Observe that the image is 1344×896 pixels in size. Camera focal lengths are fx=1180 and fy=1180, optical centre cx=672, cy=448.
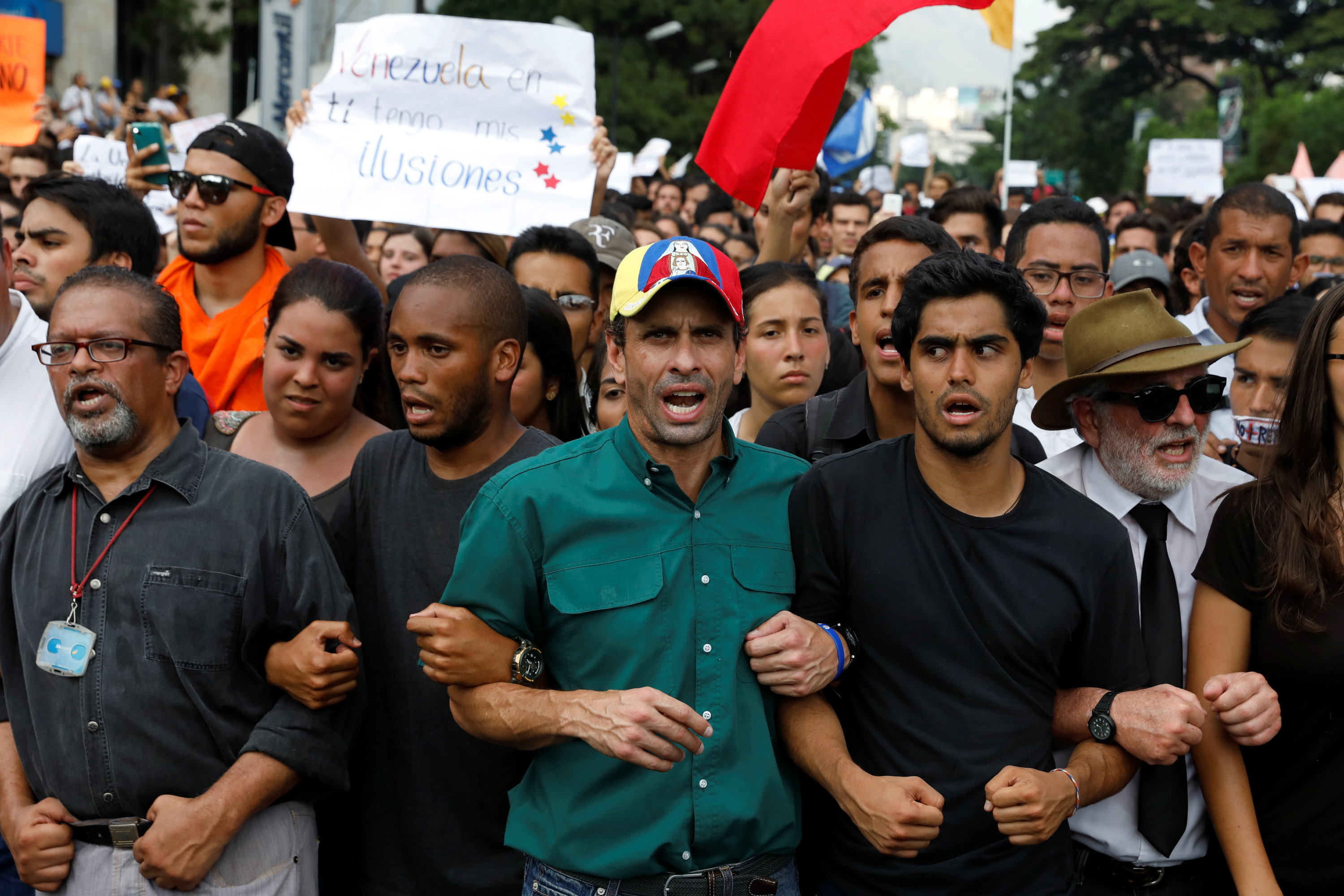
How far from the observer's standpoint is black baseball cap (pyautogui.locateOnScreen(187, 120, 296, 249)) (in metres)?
4.79

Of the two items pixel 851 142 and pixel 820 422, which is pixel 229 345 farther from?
pixel 851 142

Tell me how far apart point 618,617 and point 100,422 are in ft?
4.66

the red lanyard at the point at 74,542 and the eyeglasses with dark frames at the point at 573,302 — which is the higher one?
the eyeglasses with dark frames at the point at 573,302

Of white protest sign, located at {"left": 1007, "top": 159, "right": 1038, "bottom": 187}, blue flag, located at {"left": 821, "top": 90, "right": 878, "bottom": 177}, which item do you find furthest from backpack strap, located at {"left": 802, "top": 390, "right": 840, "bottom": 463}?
white protest sign, located at {"left": 1007, "top": 159, "right": 1038, "bottom": 187}

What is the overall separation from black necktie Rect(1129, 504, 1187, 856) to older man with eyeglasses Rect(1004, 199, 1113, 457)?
4.53 ft

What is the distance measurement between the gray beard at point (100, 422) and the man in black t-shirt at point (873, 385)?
1864mm

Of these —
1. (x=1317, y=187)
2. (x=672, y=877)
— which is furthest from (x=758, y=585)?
(x=1317, y=187)

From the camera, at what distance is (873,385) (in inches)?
154

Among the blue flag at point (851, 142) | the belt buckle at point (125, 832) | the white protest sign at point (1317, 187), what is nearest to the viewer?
the belt buckle at point (125, 832)

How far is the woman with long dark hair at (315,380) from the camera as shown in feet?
12.0

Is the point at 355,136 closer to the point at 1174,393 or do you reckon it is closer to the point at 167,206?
the point at 167,206

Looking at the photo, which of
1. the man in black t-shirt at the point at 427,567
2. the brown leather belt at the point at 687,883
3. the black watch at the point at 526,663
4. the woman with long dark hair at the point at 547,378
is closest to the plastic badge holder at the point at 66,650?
the man in black t-shirt at the point at 427,567

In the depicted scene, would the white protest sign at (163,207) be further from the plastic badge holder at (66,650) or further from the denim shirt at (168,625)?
the plastic badge holder at (66,650)

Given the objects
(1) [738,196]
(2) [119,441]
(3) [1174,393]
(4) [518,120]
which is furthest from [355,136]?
(3) [1174,393]
